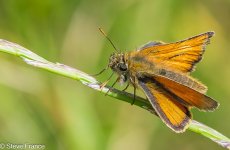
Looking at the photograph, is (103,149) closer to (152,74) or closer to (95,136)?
(95,136)

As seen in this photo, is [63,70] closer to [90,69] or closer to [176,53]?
[176,53]

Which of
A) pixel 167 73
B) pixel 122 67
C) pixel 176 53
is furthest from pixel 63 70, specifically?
pixel 176 53

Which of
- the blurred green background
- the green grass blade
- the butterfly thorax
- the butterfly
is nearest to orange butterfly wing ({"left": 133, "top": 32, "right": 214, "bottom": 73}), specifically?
the butterfly

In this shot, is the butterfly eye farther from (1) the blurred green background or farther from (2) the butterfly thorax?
(1) the blurred green background

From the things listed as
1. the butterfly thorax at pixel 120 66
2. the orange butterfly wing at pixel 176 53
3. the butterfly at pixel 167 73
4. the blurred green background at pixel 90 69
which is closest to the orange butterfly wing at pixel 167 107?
the butterfly at pixel 167 73

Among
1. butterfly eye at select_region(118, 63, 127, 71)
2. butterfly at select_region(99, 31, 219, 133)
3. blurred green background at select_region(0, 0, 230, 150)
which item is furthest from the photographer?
blurred green background at select_region(0, 0, 230, 150)

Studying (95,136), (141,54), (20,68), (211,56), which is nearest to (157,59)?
(141,54)
